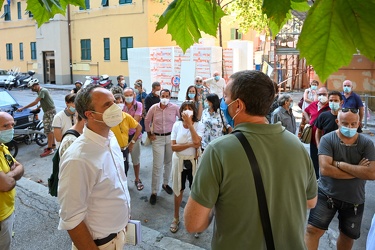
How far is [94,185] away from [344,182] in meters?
2.44

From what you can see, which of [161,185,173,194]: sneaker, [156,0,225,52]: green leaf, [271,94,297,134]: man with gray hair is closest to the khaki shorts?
[161,185,173,194]: sneaker

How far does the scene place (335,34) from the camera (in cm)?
79

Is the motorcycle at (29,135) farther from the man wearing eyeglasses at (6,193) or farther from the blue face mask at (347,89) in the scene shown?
the blue face mask at (347,89)

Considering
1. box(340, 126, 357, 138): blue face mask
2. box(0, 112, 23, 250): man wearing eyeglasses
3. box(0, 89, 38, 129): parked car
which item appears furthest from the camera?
box(0, 89, 38, 129): parked car

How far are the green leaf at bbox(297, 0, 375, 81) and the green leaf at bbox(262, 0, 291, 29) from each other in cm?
11

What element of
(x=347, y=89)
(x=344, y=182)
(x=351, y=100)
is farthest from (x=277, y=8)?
(x=347, y=89)

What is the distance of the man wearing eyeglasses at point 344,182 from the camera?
337 centimetres

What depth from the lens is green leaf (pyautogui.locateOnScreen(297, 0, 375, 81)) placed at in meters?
0.76

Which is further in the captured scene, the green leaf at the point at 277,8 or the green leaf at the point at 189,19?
the green leaf at the point at 189,19

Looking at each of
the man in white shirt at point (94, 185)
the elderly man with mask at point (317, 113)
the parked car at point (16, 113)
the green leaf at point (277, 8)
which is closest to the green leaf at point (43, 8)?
the green leaf at point (277, 8)

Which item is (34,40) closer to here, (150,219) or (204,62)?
(204,62)

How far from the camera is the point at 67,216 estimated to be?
2.17 m

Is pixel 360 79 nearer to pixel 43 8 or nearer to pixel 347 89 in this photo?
pixel 347 89

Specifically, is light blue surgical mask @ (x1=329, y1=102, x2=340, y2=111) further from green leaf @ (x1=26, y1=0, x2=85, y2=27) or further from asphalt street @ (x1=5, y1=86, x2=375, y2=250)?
green leaf @ (x1=26, y1=0, x2=85, y2=27)
